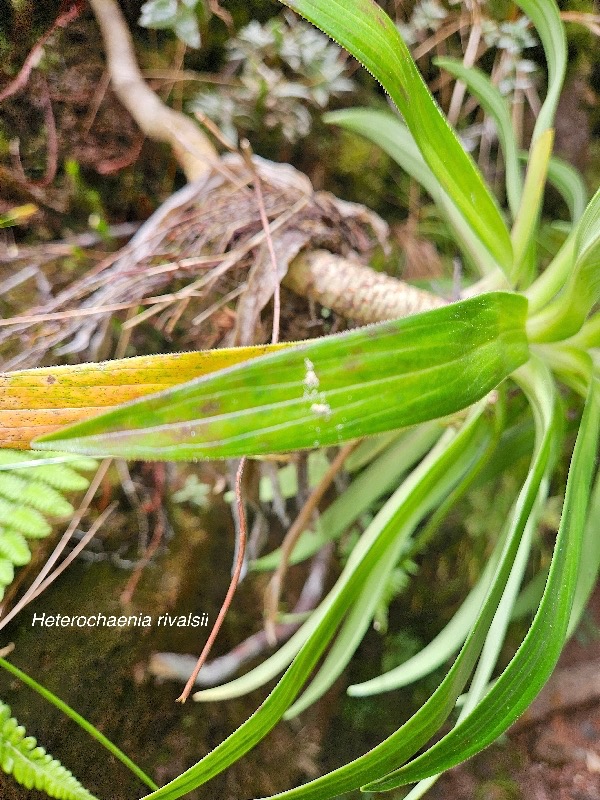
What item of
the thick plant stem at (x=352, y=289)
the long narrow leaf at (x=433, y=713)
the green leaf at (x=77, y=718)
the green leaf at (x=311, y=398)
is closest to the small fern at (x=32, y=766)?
the green leaf at (x=77, y=718)

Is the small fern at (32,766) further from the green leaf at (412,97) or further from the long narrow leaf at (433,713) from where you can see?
the green leaf at (412,97)

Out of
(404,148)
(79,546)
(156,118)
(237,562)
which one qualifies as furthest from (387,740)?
(156,118)

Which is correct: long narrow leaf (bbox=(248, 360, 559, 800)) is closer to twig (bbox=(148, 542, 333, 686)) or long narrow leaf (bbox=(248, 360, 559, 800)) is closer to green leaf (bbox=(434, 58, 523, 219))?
twig (bbox=(148, 542, 333, 686))

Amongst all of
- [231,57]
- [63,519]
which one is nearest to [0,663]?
[63,519]

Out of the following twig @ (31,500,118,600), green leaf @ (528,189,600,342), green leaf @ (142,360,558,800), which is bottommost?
twig @ (31,500,118,600)

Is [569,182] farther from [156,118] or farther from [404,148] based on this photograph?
[156,118]

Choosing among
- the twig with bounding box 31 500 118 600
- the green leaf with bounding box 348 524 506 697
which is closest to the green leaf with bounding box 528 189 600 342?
the green leaf with bounding box 348 524 506 697

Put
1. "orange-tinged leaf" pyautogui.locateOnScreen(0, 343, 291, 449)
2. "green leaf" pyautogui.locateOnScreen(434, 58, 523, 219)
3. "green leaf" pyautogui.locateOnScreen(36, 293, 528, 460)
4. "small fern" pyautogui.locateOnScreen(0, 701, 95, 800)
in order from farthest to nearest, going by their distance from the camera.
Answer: "green leaf" pyautogui.locateOnScreen(434, 58, 523, 219) → "small fern" pyautogui.locateOnScreen(0, 701, 95, 800) → "orange-tinged leaf" pyautogui.locateOnScreen(0, 343, 291, 449) → "green leaf" pyautogui.locateOnScreen(36, 293, 528, 460)

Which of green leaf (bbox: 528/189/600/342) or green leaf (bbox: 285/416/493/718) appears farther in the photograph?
green leaf (bbox: 285/416/493/718)
